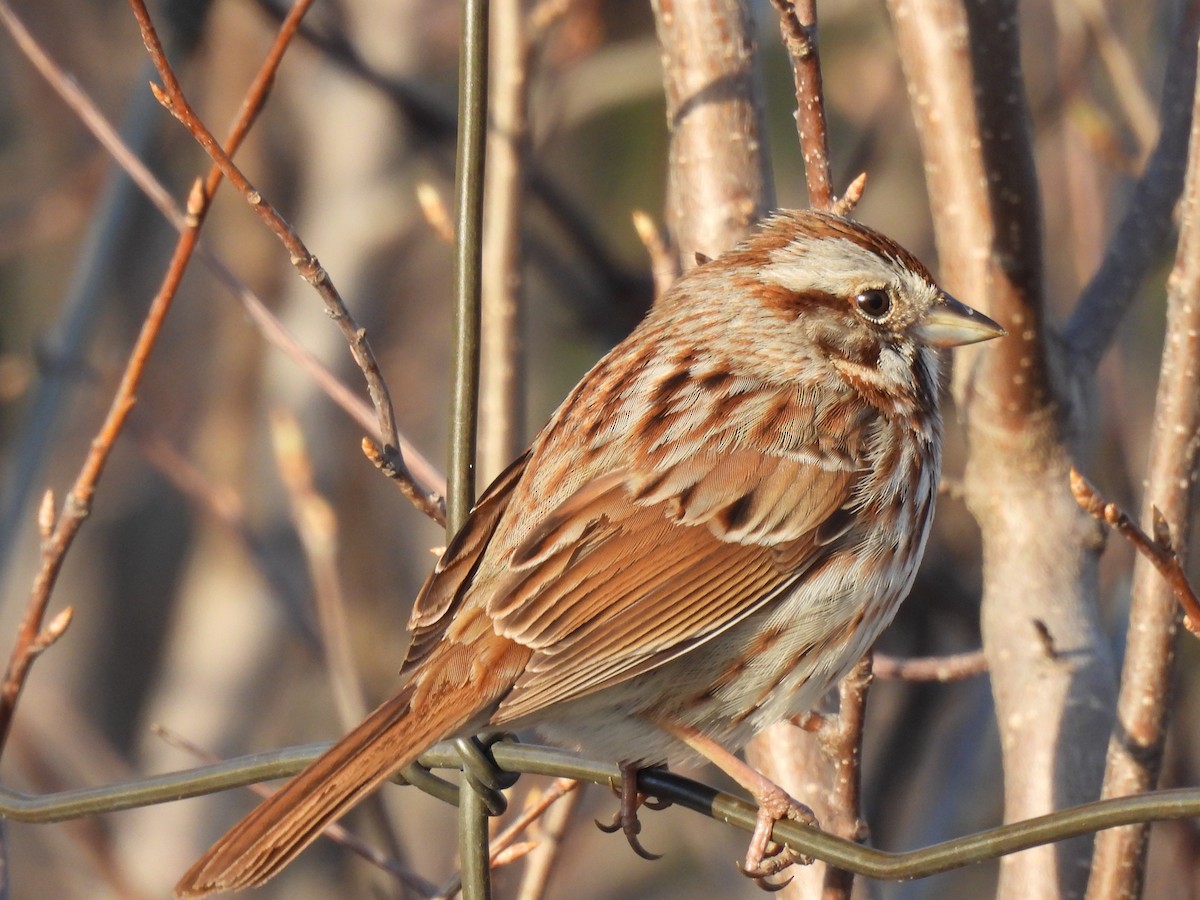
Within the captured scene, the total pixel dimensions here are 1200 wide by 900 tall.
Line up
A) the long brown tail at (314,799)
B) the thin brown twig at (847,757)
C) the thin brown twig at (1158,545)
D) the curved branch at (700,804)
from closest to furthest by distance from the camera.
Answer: the curved branch at (700,804) < the thin brown twig at (1158,545) < the long brown tail at (314,799) < the thin brown twig at (847,757)

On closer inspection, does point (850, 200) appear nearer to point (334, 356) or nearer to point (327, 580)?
point (327, 580)

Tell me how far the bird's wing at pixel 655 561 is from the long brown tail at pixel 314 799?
0.19 metres

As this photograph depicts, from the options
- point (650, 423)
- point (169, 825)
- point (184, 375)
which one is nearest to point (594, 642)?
point (650, 423)

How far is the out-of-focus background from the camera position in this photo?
202 inches

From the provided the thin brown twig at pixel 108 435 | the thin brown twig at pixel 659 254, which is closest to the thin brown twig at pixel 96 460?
the thin brown twig at pixel 108 435

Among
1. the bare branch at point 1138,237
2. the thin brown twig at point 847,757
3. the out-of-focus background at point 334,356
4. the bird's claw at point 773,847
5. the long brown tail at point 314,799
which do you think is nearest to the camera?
the long brown tail at point 314,799

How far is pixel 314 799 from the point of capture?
2.38 meters

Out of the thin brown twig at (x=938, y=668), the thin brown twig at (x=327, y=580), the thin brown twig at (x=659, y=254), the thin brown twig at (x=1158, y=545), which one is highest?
the thin brown twig at (x=659, y=254)

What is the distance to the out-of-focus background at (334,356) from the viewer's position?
5133 mm

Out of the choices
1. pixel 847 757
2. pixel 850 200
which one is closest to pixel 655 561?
pixel 847 757

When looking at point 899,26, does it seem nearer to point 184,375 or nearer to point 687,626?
point 687,626

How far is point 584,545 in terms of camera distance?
2.86 m

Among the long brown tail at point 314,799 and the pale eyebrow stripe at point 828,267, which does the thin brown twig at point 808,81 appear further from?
the long brown tail at point 314,799

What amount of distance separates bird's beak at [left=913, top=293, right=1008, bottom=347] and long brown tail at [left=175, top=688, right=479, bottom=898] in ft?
4.21
